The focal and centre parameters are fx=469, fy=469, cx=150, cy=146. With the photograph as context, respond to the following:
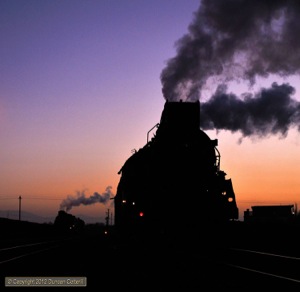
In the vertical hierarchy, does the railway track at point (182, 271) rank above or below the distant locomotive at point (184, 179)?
below

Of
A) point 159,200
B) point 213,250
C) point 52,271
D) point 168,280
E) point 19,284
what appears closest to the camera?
point 19,284

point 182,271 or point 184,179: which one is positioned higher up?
point 184,179

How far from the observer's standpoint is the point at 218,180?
1962 centimetres

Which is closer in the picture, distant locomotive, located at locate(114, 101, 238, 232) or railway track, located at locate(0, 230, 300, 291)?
railway track, located at locate(0, 230, 300, 291)

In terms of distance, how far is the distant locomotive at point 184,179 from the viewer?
769 inches

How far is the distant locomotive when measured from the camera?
1953cm

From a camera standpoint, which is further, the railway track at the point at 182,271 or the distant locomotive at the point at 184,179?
the distant locomotive at the point at 184,179

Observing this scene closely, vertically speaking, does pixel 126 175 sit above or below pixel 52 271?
above

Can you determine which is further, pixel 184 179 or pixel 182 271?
pixel 184 179

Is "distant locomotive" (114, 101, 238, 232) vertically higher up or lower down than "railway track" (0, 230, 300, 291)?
higher up

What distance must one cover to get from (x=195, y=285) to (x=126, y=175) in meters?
20.2

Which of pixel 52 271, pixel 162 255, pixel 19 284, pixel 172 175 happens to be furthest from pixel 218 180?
pixel 19 284

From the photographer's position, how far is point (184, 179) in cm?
2005

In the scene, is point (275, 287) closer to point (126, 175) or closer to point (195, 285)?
point (195, 285)
